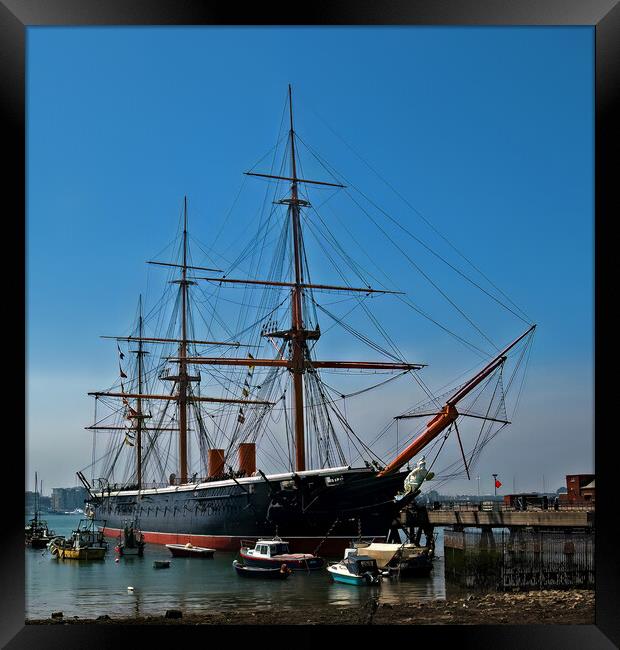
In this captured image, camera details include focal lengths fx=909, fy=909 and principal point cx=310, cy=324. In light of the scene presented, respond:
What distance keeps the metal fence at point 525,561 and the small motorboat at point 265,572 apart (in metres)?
4.13

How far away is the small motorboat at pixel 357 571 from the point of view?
71.5ft

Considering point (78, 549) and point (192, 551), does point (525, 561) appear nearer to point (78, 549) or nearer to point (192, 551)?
point (192, 551)

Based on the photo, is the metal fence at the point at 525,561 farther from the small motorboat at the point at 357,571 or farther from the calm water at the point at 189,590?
the small motorboat at the point at 357,571

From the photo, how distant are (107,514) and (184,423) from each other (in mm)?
7866

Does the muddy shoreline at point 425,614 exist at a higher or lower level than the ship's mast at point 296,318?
lower

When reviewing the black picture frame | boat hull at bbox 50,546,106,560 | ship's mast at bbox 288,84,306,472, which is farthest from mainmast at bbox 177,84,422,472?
the black picture frame

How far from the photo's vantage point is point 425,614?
635 inches

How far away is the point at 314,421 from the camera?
28719mm

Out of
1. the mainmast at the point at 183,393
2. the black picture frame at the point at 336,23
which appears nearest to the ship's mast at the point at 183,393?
the mainmast at the point at 183,393

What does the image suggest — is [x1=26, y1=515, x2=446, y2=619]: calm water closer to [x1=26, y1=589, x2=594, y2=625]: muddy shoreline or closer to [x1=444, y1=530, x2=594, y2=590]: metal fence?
[x1=444, y1=530, x2=594, y2=590]: metal fence

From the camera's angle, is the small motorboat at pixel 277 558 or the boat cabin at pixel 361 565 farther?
the small motorboat at pixel 277 558
